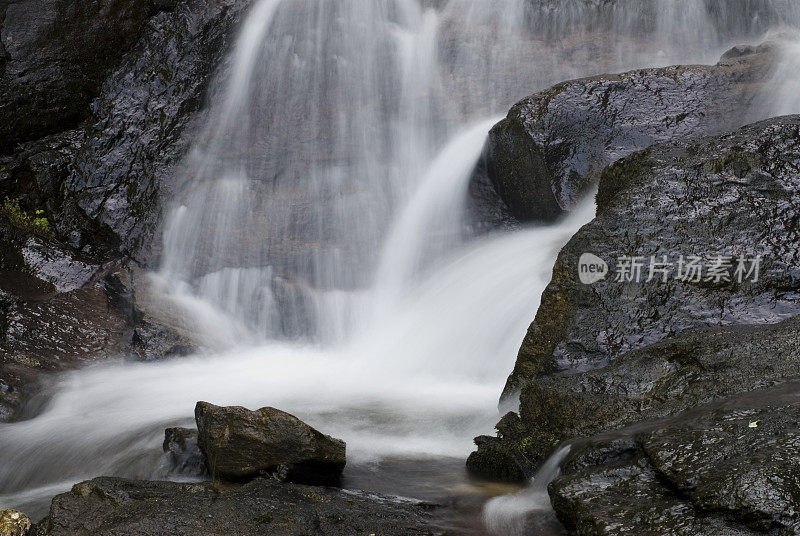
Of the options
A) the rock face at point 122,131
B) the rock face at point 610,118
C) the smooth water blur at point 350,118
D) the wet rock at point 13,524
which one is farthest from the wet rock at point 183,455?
the rock face at point 122,131

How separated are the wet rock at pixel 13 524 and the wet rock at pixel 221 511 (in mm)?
127

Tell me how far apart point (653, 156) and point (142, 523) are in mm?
4367

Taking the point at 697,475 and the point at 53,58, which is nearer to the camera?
the point at 697,475

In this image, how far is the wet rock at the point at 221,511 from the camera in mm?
3510

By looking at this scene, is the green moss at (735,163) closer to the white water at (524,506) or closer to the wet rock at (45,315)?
the white water at (524,506)

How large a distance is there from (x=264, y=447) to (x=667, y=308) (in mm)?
A: 2749

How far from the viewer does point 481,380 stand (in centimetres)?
693

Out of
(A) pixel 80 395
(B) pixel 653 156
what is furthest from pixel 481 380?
(A) pixel 80 395

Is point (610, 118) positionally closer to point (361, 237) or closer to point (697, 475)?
point (361, 237)

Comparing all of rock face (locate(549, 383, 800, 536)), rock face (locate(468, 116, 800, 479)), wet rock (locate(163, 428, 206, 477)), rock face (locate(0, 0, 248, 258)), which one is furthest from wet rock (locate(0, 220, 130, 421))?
rock face (locate(549, 383, 800, 536))

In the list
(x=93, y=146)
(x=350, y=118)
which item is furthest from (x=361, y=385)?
(x=93, y=146)

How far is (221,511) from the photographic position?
369 centimetres

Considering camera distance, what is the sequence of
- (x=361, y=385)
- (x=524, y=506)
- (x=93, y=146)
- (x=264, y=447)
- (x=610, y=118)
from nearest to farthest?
(x=524, y=506) < (x=264, y=447) < (x=361, y=385) < (x=610, y=118) < (x=93, y=146)

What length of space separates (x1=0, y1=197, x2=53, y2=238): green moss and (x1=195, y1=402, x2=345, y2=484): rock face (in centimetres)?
608
